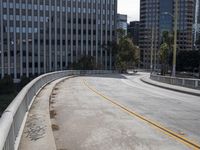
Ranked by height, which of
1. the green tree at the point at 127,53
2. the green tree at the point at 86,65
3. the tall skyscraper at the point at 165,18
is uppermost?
the tall skyscraper at the point at 165,18

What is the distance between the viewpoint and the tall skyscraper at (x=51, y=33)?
373 ft

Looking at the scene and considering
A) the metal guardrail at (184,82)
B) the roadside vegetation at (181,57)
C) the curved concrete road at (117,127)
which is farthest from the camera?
the roadside vegetation at (181,57)

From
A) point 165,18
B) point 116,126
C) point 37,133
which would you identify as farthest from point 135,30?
point 37,133

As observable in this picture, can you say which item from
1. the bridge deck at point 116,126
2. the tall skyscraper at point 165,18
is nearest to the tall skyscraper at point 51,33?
the tall skyscraper at point 165,18

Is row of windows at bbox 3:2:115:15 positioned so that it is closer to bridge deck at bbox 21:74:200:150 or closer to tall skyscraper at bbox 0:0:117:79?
tall skyscraper at bbox 0:0:117:79

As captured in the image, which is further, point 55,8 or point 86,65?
point 55,8

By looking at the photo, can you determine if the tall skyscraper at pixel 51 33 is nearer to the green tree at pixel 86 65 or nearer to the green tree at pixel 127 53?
the green tree at pixel 86 65

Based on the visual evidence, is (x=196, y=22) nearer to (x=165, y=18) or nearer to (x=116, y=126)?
(x=165, y=18)

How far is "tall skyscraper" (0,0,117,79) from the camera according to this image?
114 meters

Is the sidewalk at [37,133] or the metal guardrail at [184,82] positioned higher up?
the sidewalk at [37,133]

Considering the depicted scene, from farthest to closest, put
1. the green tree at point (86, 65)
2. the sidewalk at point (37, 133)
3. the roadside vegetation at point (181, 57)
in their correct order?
1. the green tree at point (86, 65)
2. the roadside vegetation at point (181, 57)
3. the sidewalk at point (37, 133)

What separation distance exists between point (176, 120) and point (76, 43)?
110666 millimetres

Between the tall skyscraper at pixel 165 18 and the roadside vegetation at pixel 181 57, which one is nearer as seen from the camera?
the tall skyscraper at pixel 165 18

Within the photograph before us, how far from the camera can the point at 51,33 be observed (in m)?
119
